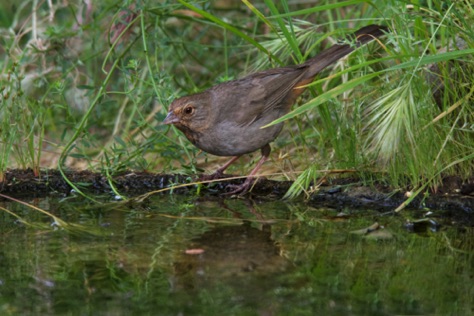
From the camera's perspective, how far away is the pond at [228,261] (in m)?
3.13

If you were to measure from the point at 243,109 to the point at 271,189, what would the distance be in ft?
2.55

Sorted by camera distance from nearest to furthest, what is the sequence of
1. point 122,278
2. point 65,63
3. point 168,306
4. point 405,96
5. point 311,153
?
point 168,306 < point 122,278 < point 405,96 < point 311,153 < point 65,63

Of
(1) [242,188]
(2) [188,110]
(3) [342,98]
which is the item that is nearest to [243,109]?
(2) [188,110]

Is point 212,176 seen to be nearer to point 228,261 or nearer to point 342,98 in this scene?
point 342,98

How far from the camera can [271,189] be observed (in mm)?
5141

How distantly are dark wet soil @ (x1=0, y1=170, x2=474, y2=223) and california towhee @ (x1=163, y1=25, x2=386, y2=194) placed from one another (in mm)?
315

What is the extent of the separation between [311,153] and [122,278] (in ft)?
8.68

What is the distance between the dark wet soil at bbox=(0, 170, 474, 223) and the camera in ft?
15.0

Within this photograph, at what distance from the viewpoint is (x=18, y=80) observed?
524 cm

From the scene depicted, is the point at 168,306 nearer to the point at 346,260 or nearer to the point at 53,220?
the point at 346,260

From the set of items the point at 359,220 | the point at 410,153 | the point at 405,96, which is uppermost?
the point at 405,96

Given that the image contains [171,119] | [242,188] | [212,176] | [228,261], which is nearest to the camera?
[228,261]

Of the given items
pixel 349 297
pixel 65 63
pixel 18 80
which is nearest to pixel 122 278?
pixel 349 297

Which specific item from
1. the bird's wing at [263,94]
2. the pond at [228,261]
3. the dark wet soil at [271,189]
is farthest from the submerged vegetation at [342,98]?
the pond at [228,261]
